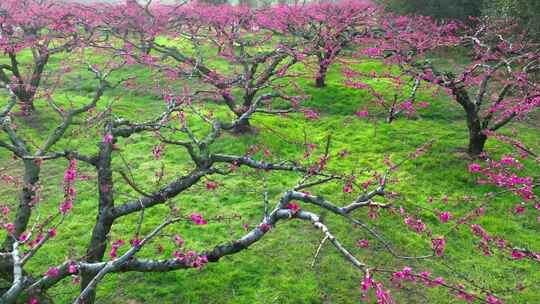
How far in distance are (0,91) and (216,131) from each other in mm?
16406

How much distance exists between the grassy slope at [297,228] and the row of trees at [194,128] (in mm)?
363

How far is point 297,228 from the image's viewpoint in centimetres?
1009

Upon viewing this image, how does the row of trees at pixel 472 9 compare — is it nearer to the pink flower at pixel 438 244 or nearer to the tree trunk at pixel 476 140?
the tree trunk at pixel 476 140

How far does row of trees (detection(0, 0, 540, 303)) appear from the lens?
5.49 m

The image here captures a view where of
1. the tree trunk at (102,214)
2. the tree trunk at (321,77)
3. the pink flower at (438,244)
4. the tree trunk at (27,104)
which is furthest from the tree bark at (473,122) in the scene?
the tree trunk at (27,104)

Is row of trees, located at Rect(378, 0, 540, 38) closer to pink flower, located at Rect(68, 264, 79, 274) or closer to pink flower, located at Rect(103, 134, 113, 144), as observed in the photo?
pink flower, located at Rect(103, 134, 113, 144)

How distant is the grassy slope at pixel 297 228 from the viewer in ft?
26.6

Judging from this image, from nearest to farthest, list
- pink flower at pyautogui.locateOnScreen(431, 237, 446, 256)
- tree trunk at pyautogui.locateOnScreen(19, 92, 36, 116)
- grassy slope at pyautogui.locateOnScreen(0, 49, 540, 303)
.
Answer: pink flower at pyautogui.locateOnScreen(431, 237, 446, 256), grassy slope at pyautogui.locateOnScreen(0, 49, 540, 303), tree trunk at pyautogui.locateOnScreen(19, 92, 36, 116)

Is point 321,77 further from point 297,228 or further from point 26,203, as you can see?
point 26,203

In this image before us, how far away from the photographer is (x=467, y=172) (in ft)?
39.6

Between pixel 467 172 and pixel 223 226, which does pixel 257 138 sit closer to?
pixel 223 226

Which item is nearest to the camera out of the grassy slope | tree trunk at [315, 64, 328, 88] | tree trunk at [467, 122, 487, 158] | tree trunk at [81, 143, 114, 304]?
tree trunk at [81, 143, 114, 304]

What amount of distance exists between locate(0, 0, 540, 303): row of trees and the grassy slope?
1.19 feet

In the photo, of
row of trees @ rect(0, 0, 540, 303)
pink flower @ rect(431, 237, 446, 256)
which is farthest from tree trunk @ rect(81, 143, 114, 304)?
pink flower @ rect(431, 237, 446, 256)
